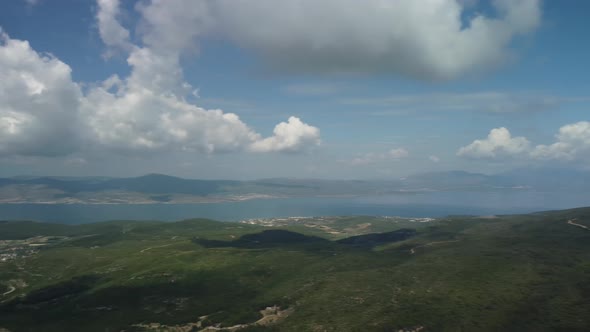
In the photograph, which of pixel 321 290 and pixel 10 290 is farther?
pixel 10 290

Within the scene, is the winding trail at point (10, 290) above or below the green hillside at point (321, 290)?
below

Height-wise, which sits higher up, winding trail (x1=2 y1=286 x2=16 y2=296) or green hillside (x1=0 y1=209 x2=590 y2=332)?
green hillside (x1=0 y1=209 x2=590 y2=332)

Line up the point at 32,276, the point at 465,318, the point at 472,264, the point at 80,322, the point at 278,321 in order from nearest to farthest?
the point at 465,318 → the point at 278,321 → the point at 80,322 → the point at 472,264 → the point at 32,276

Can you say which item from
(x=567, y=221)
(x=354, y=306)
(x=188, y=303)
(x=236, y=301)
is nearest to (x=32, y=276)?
(x=188, y=303)

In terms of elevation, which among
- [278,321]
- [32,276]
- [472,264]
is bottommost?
[32,276]

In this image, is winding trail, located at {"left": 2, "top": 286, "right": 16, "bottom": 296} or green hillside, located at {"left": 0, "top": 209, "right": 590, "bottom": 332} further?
winding trail, located at {"left": 2, "top": 286, "right": 16, "bottom": 296}

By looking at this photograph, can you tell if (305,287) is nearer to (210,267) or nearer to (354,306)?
(354,306)

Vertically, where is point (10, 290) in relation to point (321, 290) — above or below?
below

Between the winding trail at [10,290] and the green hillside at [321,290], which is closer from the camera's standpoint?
the green hillside at [321,290]
